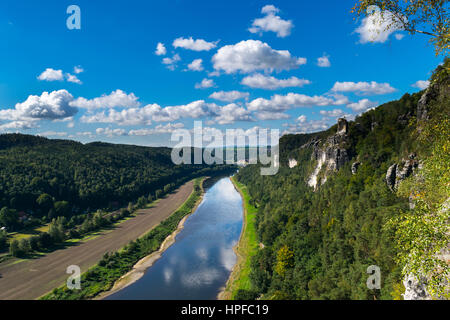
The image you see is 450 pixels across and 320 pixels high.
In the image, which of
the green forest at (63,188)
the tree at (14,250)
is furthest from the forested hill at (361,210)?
the green forest at (63,188)

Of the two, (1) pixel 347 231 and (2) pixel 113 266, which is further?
(2) pixel 113 266

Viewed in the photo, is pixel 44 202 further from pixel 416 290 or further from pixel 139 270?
pixel 416 290

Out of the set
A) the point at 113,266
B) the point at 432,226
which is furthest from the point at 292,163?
the point at 432,226

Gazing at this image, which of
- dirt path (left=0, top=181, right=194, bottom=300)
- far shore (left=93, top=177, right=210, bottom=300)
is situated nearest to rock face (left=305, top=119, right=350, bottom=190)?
far shore (left=93, top=177, right=210, bottom=300)

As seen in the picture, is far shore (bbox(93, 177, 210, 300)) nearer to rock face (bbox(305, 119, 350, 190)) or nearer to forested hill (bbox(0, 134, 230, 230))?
rock face (bbox(305, 119, 350, 190))
